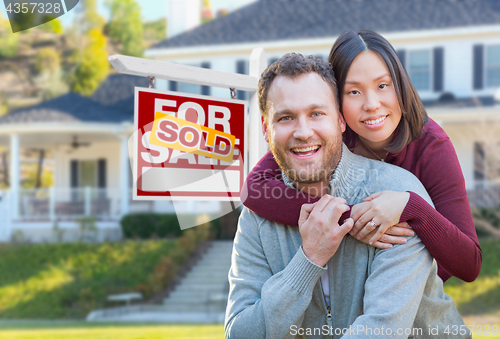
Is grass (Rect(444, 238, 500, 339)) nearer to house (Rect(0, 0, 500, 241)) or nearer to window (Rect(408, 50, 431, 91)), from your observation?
house (Rect(0, 0, 500, 241))

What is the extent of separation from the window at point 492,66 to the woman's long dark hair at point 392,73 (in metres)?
14.8

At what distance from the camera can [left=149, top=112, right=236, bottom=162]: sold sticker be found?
2791 millimetres

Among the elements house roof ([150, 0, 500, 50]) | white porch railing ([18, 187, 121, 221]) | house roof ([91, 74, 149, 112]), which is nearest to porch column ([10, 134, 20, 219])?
white porch railing ([18, 187, 121, 221])

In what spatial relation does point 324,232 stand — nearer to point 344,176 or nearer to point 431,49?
point 344,176

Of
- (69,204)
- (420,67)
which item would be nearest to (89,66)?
(69,204)

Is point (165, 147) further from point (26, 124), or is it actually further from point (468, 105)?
point (26, 124)

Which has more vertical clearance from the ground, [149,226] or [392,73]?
[392,73]

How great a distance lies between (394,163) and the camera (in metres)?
2.62

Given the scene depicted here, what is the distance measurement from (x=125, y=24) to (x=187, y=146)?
173 feet

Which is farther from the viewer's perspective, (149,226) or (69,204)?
(69,204)

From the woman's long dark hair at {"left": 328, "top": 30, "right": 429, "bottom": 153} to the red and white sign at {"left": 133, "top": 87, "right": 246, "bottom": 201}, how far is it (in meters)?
0.77

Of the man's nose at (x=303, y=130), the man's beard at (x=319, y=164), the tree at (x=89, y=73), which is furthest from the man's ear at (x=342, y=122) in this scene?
the tree at (x=89, y=73)

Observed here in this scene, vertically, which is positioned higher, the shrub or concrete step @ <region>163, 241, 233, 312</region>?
the shrub

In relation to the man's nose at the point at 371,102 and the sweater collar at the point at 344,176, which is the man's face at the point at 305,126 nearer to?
the sweater collar at the point at 344,176
